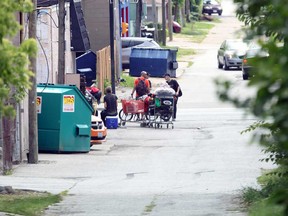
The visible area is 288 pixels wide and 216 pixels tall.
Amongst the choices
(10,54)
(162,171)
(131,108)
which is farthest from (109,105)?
(10,54)

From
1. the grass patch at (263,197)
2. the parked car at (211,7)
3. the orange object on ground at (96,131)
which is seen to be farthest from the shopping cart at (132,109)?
the parked car at (211,7)

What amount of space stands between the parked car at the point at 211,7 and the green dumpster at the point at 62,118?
2713 inches

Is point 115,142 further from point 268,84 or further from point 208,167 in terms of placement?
point 268,84

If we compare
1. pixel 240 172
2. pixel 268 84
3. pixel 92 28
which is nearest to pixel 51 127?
pixel 240 172

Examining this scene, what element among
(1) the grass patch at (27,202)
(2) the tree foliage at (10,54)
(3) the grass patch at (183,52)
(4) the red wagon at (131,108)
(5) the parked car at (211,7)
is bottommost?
(3) the grass patch at (183,52)

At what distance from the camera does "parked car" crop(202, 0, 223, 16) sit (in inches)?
3610

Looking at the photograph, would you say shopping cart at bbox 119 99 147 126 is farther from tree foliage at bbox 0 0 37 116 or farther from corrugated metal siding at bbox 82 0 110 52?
tree foliage at bbox 0 0 37 116

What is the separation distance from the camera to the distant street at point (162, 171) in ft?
46.8

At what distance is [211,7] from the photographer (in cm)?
9225

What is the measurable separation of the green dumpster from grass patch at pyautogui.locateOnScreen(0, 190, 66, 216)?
6.93 m

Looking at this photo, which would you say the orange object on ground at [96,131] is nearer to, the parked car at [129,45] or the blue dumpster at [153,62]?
the blue dumpster at [153,62]

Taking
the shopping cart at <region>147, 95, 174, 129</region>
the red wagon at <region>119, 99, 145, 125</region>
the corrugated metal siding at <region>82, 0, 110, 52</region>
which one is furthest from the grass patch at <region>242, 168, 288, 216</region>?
the corrugated metal siding at <region>82, 0, 110, 52</region>

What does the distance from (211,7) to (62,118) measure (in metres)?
70.5

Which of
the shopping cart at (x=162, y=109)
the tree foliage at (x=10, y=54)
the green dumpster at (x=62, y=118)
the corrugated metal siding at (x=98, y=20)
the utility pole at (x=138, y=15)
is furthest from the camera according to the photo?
the utility pole at (x=138, y=15)
